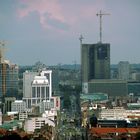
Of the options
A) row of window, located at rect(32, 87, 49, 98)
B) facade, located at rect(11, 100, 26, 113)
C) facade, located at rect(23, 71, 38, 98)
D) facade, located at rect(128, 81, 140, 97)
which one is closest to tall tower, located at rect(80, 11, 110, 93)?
facade, located at rect(128, 81, 140, 97)

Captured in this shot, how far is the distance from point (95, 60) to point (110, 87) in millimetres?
6637

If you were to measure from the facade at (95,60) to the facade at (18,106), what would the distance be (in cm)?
1372

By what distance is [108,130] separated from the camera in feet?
77.6

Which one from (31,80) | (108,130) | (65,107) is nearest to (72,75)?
→ (31,80)

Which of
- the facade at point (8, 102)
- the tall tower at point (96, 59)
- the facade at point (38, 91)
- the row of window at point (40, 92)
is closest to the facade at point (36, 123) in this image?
the facade at point (8, 102)

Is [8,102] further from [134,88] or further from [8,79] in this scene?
[134,88]

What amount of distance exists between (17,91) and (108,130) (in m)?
16.8

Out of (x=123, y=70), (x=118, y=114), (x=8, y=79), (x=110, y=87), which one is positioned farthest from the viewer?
(x=123, y=70)

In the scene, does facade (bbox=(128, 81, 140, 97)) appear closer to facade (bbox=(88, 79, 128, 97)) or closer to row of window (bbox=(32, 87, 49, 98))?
facade (bbox=(88, 79, 128, 97))

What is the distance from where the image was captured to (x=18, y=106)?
111 feet

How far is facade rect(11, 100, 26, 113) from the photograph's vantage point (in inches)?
1315

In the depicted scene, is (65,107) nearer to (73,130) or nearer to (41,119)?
(41,119)

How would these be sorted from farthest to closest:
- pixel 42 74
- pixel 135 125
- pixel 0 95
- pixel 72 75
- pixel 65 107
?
pixel 72 75, pixel 42 74, pixel 0 95, pixel 65 107, pixel 135 125

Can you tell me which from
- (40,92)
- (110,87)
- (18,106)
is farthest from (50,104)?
(110,87)
